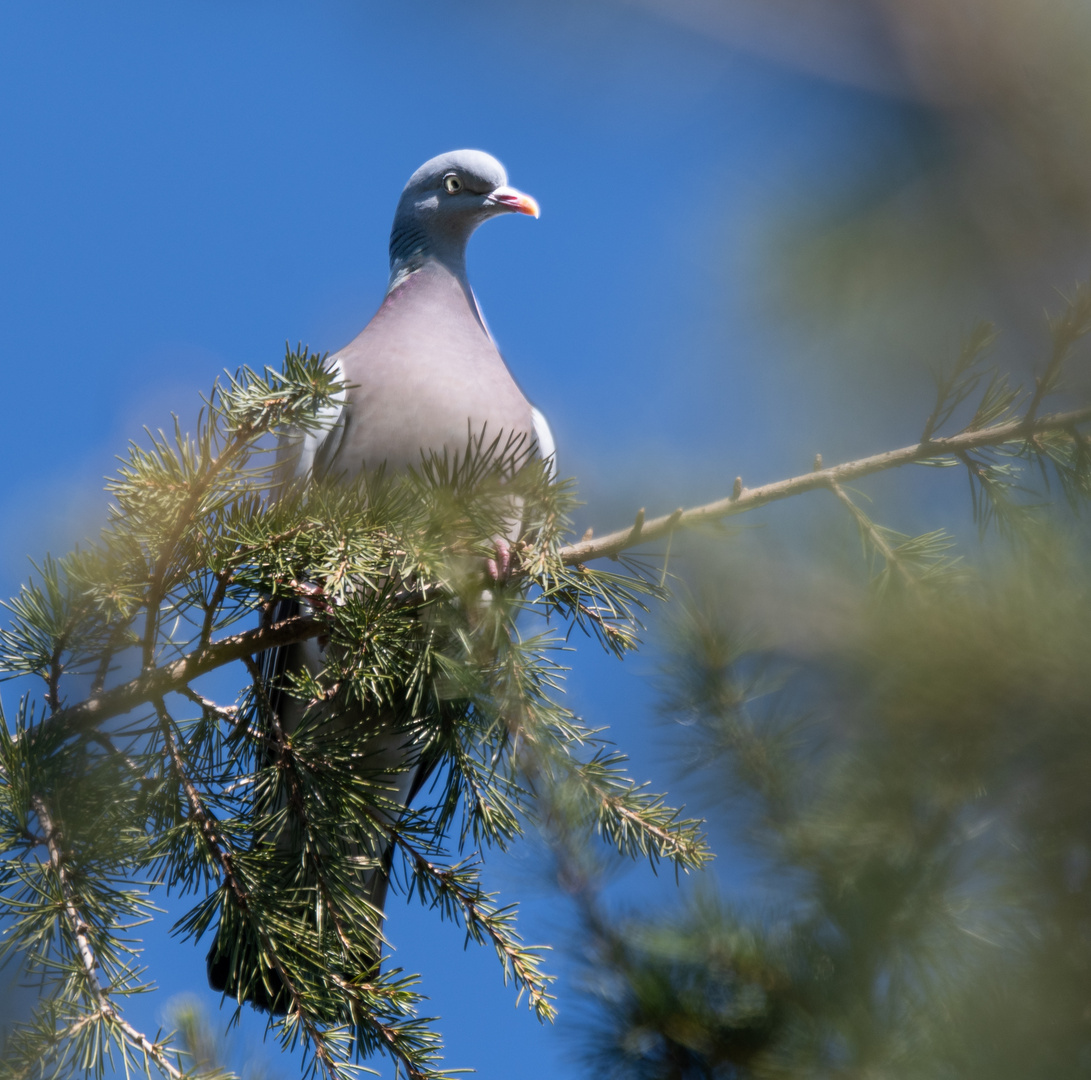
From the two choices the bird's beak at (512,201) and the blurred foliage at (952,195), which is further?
the bird's beak at (512,201)

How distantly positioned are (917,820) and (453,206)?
10.4 ft

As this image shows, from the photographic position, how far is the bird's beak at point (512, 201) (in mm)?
3707

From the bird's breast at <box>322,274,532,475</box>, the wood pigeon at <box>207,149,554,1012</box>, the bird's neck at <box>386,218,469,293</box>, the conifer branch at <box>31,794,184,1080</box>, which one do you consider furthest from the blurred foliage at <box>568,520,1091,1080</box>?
the bird's neck at <box>386,218,469,293</box>

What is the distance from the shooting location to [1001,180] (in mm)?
883

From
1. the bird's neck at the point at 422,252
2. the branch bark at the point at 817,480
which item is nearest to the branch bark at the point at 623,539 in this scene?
the branch bark at the point at 817,480

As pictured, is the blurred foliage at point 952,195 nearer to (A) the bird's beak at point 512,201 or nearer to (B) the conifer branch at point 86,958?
(B) the conifer branch at point 86,958

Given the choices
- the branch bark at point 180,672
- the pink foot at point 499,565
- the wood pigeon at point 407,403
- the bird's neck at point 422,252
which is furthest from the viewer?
the bird's neck at point 422,252

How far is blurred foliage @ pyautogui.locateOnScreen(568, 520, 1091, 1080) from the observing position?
0.77 metres

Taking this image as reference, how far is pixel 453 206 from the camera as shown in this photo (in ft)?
12.1

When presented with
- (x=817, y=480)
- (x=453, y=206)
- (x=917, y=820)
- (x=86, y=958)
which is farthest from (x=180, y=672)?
(x=453, y=206)

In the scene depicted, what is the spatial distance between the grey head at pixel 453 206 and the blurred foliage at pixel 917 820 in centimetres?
266

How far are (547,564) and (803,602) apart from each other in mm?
805

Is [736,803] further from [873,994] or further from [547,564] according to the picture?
[547,564]

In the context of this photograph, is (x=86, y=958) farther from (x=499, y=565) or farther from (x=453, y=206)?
(x=453, y=206)
